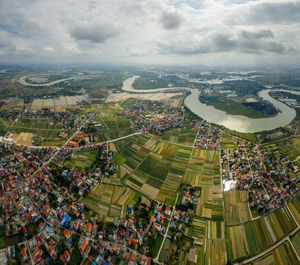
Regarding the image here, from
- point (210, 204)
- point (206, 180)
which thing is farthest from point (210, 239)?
point (206, 180)

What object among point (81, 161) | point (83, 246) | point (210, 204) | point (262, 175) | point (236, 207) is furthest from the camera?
point (81, 161)

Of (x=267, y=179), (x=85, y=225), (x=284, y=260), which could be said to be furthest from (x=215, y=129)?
(x=85, y=225)

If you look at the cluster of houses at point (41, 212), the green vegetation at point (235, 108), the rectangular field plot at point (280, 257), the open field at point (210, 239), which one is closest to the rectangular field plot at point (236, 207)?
the open field at point (210, 239)

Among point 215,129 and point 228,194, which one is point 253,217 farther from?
point 215,129

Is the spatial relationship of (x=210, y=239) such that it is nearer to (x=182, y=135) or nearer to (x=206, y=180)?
(x=206, y=180)

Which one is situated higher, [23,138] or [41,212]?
[23,138]

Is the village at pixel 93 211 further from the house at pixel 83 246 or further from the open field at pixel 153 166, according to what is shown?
the open field at pixel 153 166

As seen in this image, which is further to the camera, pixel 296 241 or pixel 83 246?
pixel 296 241
